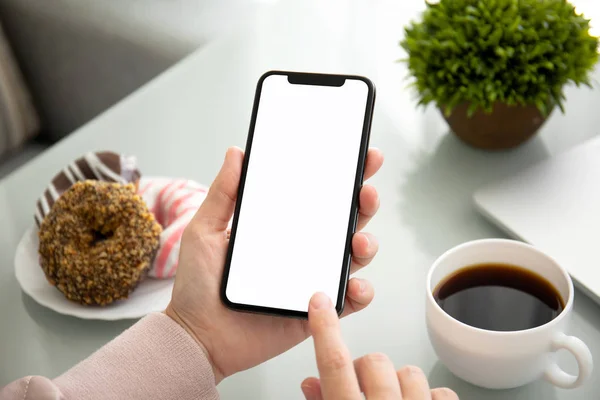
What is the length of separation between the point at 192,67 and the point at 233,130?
173 mm

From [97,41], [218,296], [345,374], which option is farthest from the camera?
[97,41]

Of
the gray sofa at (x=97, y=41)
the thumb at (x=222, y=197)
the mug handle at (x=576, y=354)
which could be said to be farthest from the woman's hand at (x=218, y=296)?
the gray sofa at (x=97, y=41)

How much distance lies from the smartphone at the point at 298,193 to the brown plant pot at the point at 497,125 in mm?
226

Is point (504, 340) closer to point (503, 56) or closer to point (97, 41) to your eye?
point (503, 56)

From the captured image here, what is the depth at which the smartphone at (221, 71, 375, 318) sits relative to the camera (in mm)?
587

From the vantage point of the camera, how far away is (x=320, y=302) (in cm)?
53

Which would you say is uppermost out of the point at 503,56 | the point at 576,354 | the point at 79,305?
the point at 503,56

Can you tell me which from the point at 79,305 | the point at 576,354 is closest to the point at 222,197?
the point at 79,305

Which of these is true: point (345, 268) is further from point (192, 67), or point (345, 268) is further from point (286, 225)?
point (192, 67)

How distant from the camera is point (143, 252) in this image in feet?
2.26

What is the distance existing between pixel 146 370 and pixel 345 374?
185 mm

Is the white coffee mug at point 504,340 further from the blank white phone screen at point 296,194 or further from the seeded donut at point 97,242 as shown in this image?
the seeded donut at point 97,242

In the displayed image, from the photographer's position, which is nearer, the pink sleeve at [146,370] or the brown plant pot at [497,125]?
the pink sleeve at [146,370]

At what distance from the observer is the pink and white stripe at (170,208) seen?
71 centimetres
